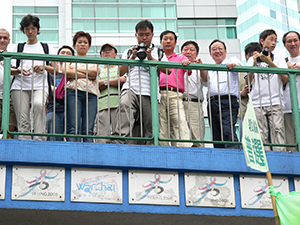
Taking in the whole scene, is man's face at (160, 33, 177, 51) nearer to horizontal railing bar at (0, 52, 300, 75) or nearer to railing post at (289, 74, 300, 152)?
horizontal railing bar at (0, 52, 300, 75)

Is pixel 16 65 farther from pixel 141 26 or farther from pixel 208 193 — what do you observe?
pixel 208 193

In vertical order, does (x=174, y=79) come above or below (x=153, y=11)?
below

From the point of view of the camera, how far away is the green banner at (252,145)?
611 centimetres

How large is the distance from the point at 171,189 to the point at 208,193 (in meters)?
0.49

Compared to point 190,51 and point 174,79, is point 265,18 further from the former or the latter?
point 174,79

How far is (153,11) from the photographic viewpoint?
45.4 m

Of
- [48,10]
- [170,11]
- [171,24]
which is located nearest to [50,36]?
[48,10]

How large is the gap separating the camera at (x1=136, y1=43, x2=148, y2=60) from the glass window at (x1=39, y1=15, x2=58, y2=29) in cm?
3794

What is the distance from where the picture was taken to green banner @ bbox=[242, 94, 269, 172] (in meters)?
6.11

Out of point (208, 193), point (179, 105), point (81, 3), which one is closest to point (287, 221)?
point (208, 193)

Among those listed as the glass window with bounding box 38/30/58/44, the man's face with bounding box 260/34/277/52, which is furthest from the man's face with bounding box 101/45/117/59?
the glass window with bounding box 38/30/58/44

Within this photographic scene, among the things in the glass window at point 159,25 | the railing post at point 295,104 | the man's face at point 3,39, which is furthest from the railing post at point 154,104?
the glass window at point 159,25

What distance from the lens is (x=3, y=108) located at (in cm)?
783

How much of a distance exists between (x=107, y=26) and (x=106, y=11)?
1.71m
